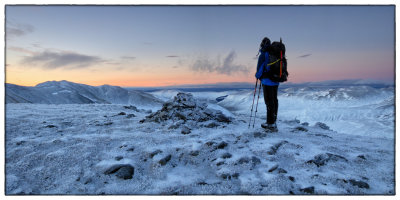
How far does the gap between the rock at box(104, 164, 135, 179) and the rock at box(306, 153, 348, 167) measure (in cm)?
349

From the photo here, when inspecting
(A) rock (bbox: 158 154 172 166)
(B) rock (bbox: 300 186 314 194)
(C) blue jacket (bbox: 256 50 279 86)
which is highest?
(C) blue jacket (bbox: 256 50 279 86)

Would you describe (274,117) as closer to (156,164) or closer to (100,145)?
(156,164)

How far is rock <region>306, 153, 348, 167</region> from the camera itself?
3.96 m

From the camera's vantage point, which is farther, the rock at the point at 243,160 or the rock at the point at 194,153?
the rock at the point at 194,153

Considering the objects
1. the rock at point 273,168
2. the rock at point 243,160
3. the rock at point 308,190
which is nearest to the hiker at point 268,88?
the rock at point 243,160

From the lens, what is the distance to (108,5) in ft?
18.1

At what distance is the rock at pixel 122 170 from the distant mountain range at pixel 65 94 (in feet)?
137

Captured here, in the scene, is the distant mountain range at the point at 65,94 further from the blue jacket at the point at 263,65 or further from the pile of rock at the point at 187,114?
the blue jacket at the point at 263,65

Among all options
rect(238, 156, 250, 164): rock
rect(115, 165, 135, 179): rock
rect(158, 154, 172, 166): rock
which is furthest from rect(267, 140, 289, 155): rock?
rect(115, 165, 135, 179): rock

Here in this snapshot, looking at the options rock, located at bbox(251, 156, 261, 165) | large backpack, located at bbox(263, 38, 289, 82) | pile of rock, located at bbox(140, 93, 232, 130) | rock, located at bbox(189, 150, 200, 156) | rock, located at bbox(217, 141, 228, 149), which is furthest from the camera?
pile of rock, located at bbox(140, 93, 232, 130)

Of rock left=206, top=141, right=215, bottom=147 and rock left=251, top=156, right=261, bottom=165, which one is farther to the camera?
rock left=206, top=141, right=215, bottom=147

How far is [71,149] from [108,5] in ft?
13.0

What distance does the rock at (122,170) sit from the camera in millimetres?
3471

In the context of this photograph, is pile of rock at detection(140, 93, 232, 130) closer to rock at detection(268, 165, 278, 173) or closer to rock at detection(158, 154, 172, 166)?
rock at detection(158, 154, 172, 166)
